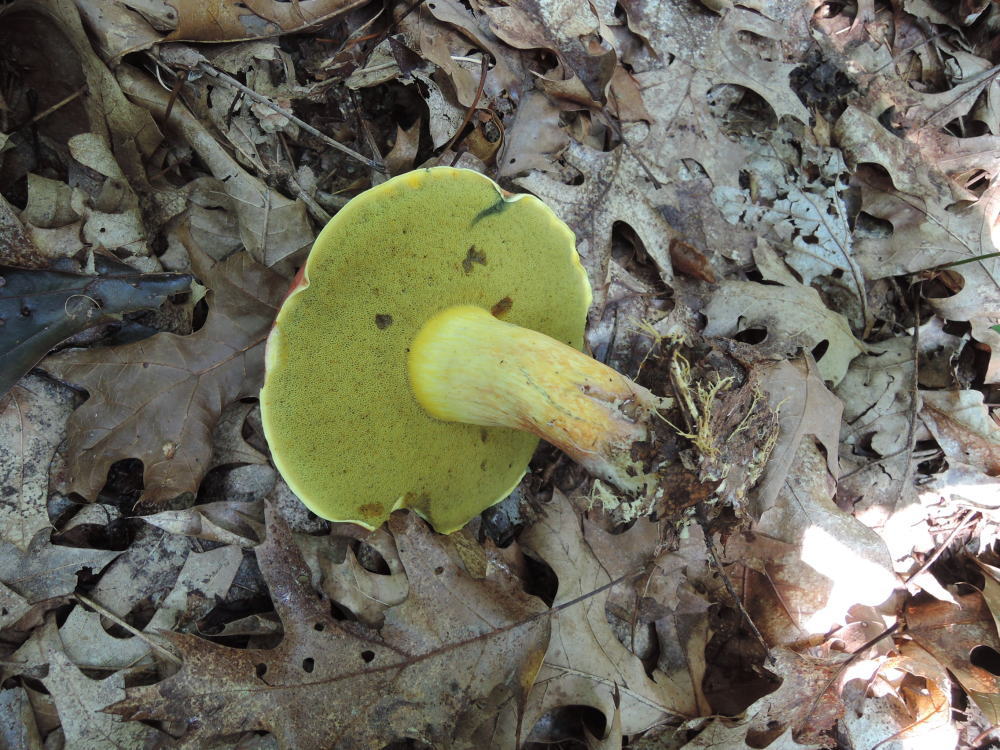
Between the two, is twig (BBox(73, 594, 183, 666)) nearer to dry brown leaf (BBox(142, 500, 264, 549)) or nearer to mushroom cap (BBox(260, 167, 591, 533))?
dry brown leaf (BBox(142, 500, 264, 549))

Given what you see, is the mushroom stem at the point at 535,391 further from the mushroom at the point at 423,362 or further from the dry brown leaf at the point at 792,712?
the dry brown leaf at the point at 792,712

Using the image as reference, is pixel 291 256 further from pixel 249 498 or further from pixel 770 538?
pixel 770 538

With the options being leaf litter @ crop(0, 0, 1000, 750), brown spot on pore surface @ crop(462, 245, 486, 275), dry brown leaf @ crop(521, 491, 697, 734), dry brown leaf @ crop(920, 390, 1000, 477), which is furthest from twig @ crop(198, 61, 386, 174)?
dry brown leaf @ crop(920, 390, 1000, 477)

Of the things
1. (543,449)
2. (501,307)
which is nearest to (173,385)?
(501,307)

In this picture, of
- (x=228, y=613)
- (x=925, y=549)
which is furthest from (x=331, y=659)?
(x=925, y=549)

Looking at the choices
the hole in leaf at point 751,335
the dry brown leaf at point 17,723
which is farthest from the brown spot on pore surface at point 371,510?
the hole in leaf at point 751,335
